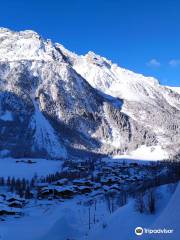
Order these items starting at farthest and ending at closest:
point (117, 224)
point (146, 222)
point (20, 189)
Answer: point (20, 189)
point (117, 224)
point (146, 222)

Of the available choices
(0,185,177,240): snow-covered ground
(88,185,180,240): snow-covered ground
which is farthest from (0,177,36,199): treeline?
(88,185,180,240): snow-covered ground

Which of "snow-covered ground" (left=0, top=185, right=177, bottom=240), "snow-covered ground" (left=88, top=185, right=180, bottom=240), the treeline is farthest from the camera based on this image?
the treeline

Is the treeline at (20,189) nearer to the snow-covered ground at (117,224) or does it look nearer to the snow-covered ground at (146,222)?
the snow-covered ground at (117,224)

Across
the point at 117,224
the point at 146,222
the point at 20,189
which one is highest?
the point at 146,222

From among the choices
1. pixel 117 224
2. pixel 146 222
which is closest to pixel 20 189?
pixel 117 224

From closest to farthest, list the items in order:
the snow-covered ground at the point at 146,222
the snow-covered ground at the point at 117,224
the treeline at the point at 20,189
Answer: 1. the snow-covered ground at the point at 146,222
2. the snow-covered ground at the point at 117,224
3. the treeline at the point at 20,189

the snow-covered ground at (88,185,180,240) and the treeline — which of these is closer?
the snow-covered ground at (88,185,180,240)

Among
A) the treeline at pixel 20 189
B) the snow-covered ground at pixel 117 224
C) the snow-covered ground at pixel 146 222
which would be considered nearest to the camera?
the snow-covered ground at pixel 146 222

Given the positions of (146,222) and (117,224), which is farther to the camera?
(117,224)

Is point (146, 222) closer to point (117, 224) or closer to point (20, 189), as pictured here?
point (117, 224)

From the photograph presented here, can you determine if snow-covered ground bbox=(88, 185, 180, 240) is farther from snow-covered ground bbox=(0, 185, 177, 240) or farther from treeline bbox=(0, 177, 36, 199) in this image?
treeline bbox=(0, 177, 36, 199)

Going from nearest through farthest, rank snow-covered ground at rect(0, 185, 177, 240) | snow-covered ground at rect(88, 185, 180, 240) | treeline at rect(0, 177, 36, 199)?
snow-covered ground at rect(88, 185, 180, 240), snow-covered ground at rect(0, 185, 177, 240), treeline at rect(0, 177, 36, 199)

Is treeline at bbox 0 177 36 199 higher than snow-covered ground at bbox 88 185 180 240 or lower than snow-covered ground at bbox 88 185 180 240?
lower

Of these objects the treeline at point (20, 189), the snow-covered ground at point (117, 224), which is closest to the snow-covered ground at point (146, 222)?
the snow-covered ground at point (117, 224)
